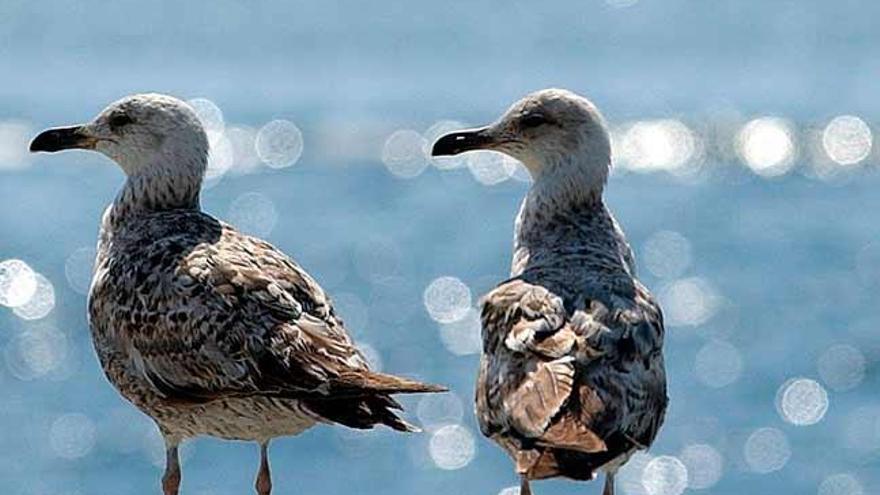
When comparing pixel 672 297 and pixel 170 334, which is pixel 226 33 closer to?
pixel 672 297

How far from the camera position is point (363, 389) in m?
10.9

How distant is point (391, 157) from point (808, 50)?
11.3m

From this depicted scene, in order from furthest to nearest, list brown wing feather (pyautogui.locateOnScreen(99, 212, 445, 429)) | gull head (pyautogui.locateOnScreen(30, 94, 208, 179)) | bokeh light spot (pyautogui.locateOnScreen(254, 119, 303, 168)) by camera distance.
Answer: bokeh light spot (pyautogui.locateOnScreen(254, 119, 303, 168)), gull head (pyautogui.locateOnScreen(30, 94, 208, 179)), brown wing feather (pyautogui.locateOnScreen(99, 212, 445, 429))

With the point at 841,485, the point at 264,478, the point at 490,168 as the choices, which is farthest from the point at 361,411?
the point at 490,168

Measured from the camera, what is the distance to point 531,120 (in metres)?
12.5

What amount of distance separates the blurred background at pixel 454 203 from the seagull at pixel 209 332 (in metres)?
14.6

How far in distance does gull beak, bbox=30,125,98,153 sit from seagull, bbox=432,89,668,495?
1.62 metres

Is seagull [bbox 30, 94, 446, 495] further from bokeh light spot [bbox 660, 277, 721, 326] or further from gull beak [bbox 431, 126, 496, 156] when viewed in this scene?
bokeh light spot [bbox 660, 277, 721, 326]

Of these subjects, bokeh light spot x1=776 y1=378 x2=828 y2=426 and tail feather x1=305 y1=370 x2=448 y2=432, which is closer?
tail feather x1=305 y1=370 x2=448 y2=432

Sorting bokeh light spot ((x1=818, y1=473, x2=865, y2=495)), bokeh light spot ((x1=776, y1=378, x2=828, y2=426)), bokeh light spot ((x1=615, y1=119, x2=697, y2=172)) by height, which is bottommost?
bokeh light spot ((x1=818, y1=473, x2=865, y2=495))

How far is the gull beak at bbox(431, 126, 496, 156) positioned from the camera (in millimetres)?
12516

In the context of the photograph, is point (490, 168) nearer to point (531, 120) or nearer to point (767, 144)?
point (767, 144)

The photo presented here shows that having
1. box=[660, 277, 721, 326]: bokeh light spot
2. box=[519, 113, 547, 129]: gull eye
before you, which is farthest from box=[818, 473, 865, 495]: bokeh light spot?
box=[519, 113, 547, 129]: gull eye

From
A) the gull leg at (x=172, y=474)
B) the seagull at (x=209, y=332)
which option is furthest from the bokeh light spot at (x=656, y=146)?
the gull leg at (x=172, y=474)
